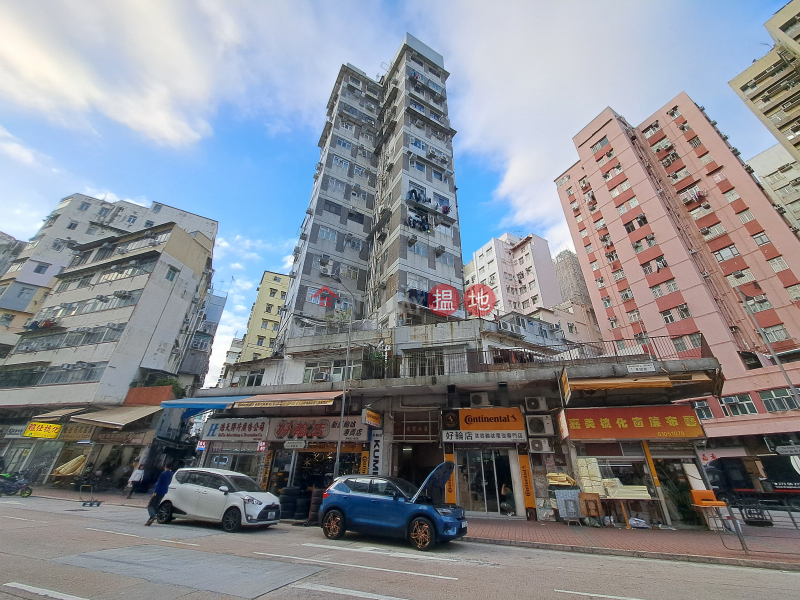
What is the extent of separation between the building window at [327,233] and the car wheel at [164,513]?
22.3 metres

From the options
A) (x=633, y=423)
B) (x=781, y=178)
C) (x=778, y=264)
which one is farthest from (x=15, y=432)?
(x=781, y=178)

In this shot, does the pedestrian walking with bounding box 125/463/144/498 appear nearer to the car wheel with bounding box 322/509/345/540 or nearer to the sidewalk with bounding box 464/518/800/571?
the car wheel with bounding box 322/509/345/540

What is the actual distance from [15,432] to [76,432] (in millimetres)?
6978

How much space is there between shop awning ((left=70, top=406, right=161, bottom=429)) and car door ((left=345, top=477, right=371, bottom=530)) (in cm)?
1796

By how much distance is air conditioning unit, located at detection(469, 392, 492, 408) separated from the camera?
1636 cm

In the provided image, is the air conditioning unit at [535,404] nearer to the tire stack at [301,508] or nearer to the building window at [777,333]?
the tire stack at [301,508]

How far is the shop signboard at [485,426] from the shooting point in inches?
599

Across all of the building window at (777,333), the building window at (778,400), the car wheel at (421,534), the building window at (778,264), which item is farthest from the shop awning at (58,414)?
the building window at (778,264)

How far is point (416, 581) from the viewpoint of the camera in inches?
211

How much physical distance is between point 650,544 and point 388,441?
1088 cm

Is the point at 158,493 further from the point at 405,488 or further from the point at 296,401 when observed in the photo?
the point at 405,488

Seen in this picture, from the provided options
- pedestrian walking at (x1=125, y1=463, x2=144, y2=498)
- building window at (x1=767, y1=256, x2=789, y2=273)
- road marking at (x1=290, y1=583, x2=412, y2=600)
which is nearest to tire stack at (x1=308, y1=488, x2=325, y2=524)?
road marking at (x1=290, y1=583, x2=412, y2=600)

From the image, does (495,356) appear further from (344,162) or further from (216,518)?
(344,162)

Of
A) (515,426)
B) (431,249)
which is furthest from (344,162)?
(515,426)
